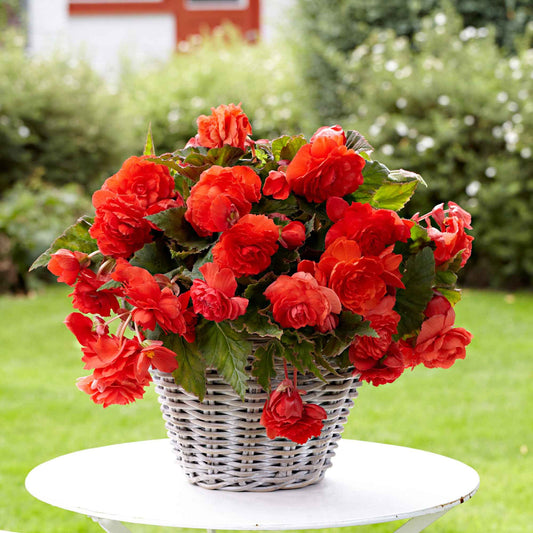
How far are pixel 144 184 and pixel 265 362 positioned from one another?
34cm

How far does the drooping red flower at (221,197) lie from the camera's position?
126 cm

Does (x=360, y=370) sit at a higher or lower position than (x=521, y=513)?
higher

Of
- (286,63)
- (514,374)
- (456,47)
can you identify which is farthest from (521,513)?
(286,63)

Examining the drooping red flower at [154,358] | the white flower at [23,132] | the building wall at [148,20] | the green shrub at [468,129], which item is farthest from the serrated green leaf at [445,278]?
the building wall at [148,20]

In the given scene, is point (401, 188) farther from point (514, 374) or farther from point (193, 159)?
point (514, 374)

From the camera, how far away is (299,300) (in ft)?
3.99

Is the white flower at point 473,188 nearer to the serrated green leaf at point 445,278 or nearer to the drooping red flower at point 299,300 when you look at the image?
the serrated green leaf at point 445,278

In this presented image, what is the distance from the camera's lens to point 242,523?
126cm

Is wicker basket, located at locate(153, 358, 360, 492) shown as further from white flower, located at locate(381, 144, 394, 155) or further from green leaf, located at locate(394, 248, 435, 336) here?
white flower, located at locate(381, 144, 394, 155)

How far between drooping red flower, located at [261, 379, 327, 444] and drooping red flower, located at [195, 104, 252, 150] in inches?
15.6

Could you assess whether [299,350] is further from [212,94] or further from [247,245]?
[212,94]

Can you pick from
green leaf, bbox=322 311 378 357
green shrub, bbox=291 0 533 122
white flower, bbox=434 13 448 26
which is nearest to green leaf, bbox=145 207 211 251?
green leaf, bbox=322 311 378 357

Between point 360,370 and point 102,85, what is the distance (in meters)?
8.68

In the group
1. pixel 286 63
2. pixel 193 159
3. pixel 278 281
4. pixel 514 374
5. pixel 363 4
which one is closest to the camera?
pixel 278 281
